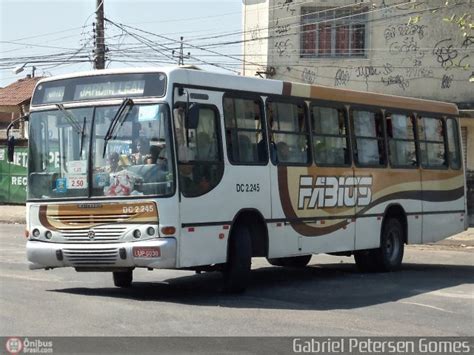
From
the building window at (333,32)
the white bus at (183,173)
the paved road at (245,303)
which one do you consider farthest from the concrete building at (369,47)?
the white bus at (183,173)

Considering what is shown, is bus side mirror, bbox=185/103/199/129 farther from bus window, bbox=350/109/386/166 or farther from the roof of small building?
the roof of small building

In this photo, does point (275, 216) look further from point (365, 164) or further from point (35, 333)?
point (35, 333)

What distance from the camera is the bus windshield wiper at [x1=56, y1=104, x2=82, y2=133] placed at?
12000 mm

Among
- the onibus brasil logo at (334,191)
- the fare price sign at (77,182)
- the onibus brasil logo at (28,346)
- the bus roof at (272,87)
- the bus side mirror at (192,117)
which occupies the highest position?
the bus roof at (272,87)

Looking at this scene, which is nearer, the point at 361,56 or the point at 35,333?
the point at 35,333

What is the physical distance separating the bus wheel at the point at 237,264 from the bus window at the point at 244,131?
3.67 ft

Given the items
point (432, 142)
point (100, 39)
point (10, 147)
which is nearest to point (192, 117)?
point (10, 147)

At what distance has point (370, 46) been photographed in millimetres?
30172

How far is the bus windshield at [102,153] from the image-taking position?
11.5 metres

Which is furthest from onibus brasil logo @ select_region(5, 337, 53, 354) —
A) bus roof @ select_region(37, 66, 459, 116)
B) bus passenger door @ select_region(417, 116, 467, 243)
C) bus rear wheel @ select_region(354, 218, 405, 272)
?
bus passenger door @ select_region(417, 116, 467, 243)

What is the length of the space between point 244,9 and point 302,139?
18.2m

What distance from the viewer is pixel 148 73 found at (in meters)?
11.7

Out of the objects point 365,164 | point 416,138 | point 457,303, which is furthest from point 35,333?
point 416,138

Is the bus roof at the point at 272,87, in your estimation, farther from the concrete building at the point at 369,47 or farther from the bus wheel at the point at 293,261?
the concrete building at the point at 369,47
